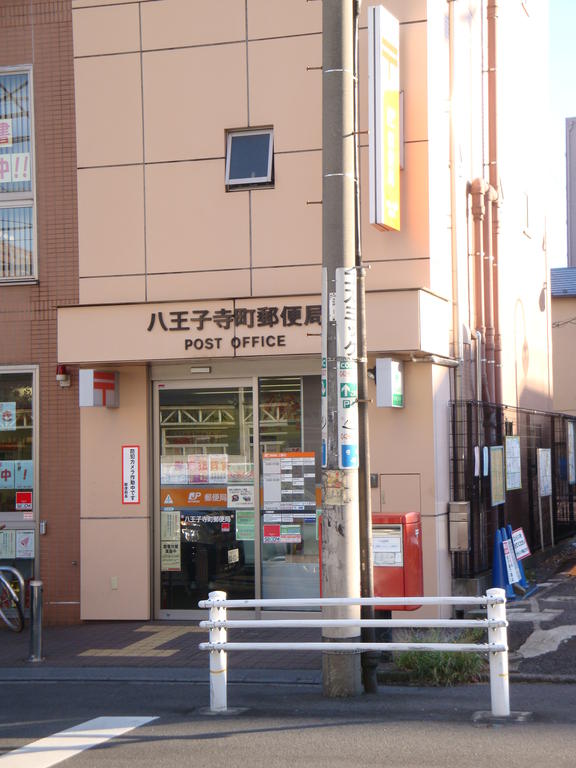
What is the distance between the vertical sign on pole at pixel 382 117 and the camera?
11.8 metres

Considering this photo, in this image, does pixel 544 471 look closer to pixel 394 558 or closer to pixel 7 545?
pixel 394 558

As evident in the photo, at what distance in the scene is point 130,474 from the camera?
13.4 meters

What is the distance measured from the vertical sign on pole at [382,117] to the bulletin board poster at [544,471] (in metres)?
7.48

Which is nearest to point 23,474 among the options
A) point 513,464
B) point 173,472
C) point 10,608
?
point 10,608

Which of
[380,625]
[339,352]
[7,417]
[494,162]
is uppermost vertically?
[494,162]

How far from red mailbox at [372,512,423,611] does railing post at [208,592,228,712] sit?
8.59ft

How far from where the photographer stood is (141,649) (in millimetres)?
11680

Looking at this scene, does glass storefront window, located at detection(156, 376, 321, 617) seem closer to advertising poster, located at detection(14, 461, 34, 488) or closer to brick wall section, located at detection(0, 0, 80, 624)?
brick wall section, located at detection(0, 0, 80, 624)

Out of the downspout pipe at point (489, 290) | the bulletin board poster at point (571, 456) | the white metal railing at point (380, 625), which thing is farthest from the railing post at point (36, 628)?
Answer: the bulletin board poster at point (571, 456)

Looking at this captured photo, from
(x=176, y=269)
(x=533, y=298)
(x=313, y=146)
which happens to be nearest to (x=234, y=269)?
(x=176, y=269)

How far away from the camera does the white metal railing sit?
793 centimetres

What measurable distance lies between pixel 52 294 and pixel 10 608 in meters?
3.85

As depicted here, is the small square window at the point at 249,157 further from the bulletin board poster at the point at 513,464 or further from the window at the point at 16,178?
the bulletin board poster at the point at 513,464

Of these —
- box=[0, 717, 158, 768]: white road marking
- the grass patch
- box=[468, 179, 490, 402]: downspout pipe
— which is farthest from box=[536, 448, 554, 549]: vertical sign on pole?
box=[0, 717, 158, 768]: white road marking
